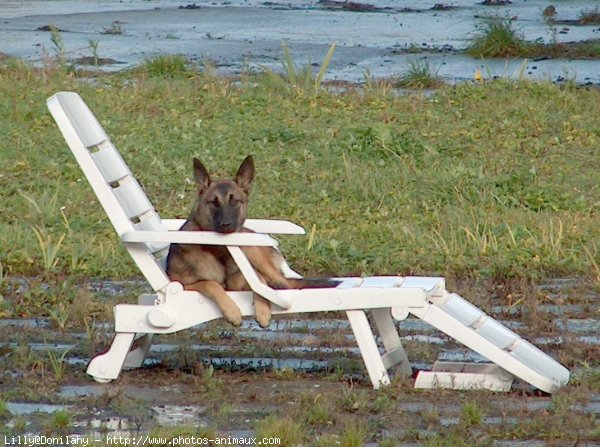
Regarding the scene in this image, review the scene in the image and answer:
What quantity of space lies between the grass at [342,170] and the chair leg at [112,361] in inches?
52.8

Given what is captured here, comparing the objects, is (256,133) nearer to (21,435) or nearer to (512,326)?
(512,326)

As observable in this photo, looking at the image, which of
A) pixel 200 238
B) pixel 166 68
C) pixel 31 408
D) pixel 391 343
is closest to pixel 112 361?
pixel 31 408

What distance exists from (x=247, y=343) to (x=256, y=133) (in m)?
4.39

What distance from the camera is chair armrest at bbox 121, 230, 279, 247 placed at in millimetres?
5934

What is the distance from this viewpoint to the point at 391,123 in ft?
36.7

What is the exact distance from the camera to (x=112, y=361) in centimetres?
599

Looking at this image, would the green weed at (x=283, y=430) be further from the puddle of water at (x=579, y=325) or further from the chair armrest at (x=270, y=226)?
the puddle of water at (x=579, y=325)

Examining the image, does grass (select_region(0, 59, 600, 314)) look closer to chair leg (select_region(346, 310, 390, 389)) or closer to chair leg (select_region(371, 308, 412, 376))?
chair leg (select_region(371, 308, 412, 376))

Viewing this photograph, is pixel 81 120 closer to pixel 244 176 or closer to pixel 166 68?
pixel 244 176

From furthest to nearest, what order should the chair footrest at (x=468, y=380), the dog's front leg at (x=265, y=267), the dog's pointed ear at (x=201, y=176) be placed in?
the dog's pointed ear at (x=201, y=176) → the dog's front leg at (x=265, y=267) → the chair footrest at (x=468, y=380)

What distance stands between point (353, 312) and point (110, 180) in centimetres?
143

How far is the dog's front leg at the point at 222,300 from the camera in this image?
19.5ft

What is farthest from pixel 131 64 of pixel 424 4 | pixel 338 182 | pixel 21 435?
pixel 21 435

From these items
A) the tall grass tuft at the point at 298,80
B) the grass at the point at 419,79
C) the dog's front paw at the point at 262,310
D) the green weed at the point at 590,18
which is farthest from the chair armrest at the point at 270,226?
the green weed at the point at 590,18
